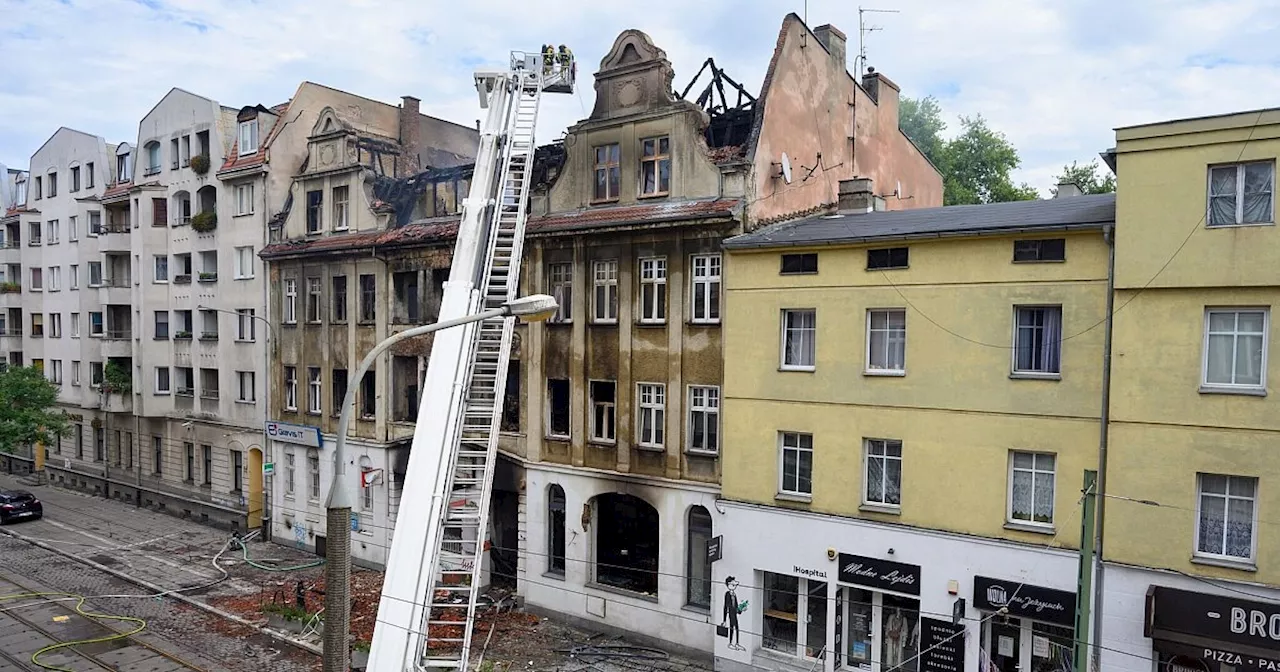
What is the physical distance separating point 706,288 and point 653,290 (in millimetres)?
1746

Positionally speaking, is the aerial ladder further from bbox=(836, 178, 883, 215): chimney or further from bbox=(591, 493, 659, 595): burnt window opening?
bbox=(836, 178, 883, 215): chimney

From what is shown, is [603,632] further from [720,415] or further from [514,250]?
[514,250]

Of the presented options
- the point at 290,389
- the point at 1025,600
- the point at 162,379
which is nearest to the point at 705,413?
the point at 1025,600

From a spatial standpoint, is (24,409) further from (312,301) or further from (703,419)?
(703,419)

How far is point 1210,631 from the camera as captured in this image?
1514cm

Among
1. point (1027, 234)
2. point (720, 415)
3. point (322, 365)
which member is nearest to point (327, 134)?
point (322, 365)

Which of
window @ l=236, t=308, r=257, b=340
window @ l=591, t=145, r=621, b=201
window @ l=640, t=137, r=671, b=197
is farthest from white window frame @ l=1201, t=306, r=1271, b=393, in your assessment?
window @ l=236, t=308, r=257, b=340

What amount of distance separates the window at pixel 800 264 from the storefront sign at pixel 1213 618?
9.34 metres

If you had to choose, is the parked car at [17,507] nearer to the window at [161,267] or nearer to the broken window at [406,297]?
the window at [161,267]

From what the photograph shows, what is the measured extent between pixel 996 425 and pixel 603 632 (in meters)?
12.0

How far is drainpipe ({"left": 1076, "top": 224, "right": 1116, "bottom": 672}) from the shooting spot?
53.1 ft

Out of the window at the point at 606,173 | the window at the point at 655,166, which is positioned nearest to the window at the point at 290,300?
the window at the point at 606,173

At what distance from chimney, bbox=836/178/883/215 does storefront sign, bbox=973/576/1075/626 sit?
10.1 metres

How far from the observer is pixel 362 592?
26734 mm
